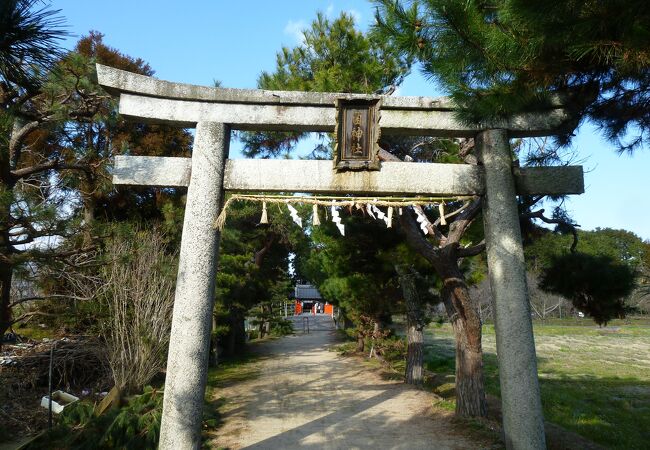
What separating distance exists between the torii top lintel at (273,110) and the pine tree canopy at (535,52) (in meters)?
0.96

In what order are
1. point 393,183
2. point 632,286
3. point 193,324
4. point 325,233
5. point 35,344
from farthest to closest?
point 325,233, point 35,344, point 632,286, point 393,183, point 193,324

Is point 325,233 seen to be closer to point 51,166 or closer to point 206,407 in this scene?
point 206,407

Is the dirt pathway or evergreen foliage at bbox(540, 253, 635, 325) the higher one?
evergreen foliage at bbox(540, 253, 635, 325)

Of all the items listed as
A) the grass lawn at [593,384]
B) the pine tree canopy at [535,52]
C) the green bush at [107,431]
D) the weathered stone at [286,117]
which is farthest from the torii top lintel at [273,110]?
the grass lawn at [593,384]

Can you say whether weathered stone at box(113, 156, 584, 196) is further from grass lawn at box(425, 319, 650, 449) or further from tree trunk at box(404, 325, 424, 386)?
tree trunk at box(404, 325, 424, 386)

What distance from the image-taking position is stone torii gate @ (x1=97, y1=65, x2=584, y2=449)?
4.73 metres

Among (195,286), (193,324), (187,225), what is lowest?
(193,324)

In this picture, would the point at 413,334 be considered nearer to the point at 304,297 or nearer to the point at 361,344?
the point at 361,344

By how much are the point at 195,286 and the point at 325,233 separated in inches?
239

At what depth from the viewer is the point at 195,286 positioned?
484 cm

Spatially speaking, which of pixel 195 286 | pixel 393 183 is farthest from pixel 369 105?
pixel 195 286

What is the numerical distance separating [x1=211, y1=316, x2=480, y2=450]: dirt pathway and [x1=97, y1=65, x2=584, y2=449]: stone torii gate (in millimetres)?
1943

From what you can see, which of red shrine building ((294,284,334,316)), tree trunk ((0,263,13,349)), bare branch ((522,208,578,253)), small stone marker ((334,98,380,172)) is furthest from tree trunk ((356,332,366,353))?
red shrine building ((294,284,334,316))

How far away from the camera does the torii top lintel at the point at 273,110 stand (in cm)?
514
